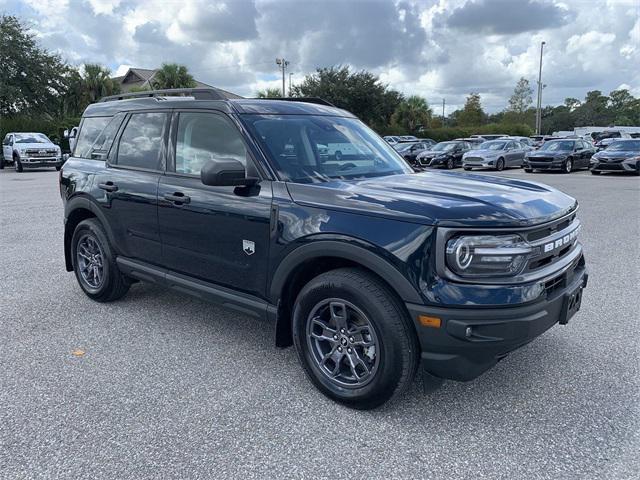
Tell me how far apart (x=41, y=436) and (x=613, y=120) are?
10846cm

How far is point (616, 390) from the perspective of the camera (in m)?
3.34

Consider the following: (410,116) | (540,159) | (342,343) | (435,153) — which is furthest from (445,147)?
(410,116)

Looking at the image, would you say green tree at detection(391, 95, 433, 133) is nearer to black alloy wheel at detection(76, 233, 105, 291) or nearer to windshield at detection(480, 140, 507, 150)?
windshield at detection(480, 140, 507, 150)

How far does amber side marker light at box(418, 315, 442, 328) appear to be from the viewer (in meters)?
2.71

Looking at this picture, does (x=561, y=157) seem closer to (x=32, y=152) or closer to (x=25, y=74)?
(x=32, y=152)

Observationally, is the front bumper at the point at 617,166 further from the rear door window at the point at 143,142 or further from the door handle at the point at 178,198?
the door handle at the point at 178,198

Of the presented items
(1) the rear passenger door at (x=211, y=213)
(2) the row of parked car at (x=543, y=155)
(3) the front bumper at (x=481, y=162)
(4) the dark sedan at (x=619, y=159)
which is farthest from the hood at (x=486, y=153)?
(1) the rear passenger door at (x=211, y=213)

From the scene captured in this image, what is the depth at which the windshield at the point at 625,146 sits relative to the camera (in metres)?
20.7

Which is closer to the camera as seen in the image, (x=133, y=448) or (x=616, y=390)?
(x=133, y=448)

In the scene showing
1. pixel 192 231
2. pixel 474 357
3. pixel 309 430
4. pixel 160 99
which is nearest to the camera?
pixel 474 357

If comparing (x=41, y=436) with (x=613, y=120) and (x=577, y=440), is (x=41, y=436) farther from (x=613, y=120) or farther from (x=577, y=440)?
(x=613, y=120)

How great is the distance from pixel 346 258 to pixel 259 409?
1050 millimetres

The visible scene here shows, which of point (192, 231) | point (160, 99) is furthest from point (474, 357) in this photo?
point (160, 99)

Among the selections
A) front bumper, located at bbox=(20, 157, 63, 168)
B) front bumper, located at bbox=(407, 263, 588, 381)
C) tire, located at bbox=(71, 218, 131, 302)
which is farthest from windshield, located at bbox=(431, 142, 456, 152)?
front bumper, located at bbox=(407, 263, 588, 381)
